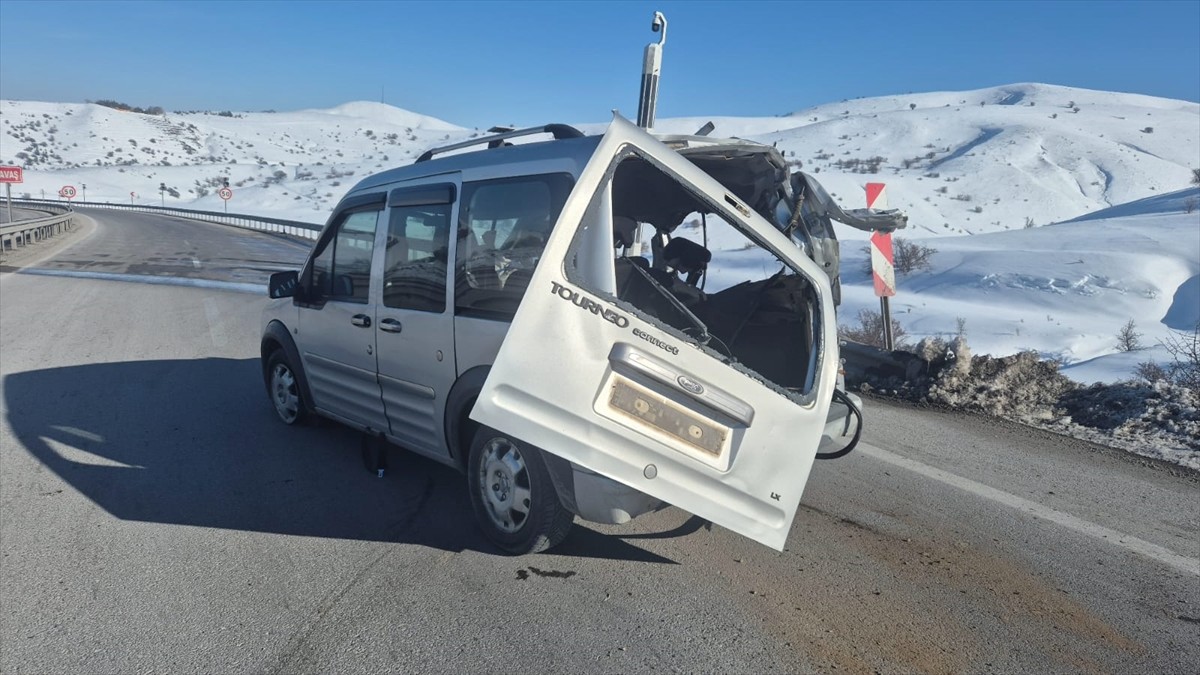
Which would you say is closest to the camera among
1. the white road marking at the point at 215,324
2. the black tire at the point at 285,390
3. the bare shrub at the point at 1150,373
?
the black tire at the point at 285,390

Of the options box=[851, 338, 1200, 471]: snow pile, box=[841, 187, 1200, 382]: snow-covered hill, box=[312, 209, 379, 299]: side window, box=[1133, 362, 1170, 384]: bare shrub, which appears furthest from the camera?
box=[841, 187, 1200, 382]: snow-covered hill

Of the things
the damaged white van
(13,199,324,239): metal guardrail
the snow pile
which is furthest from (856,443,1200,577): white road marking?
(13,199,324,239): metal guardrail

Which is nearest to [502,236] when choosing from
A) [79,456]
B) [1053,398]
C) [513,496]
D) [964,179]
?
[513,496]

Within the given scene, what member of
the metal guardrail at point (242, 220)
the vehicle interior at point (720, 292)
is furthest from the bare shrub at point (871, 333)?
the metal guardrail at point (242, 220)

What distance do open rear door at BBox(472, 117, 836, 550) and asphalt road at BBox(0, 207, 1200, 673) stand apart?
604 millimetres

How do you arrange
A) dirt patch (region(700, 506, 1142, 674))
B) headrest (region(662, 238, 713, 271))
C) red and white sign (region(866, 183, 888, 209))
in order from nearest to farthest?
1. dirt patch (region(700, 506, 1142, 674))
2. headrest (region(662, 238, 713, 271))
3. red and white sign (region(866, 183, 888, 209))

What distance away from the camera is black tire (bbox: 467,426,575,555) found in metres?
4.13

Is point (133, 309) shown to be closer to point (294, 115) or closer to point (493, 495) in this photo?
point (493, 495)

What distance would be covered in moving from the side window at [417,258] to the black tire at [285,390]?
1753mm

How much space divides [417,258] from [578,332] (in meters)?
1.91

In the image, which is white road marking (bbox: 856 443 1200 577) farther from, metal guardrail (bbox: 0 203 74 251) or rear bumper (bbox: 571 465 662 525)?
metal guardrail (bbox: 0 203 74 251)

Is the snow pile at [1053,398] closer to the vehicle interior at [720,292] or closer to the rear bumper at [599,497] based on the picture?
the vehicle interior at [720,292]

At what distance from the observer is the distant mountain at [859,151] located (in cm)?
5006

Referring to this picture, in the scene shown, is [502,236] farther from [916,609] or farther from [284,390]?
[284,390]
